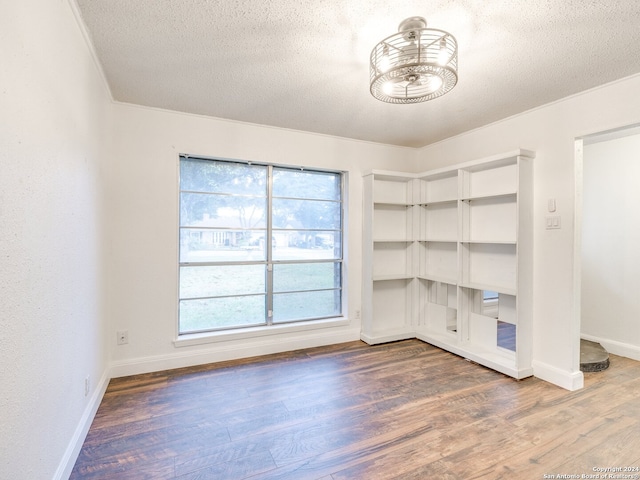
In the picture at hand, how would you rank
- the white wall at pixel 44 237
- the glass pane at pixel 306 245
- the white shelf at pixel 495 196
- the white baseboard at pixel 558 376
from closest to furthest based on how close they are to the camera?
1. the white wall at pixel 44 237
2. the white baseboard at pixel 558 376
3. the white shelf at pixel 495 196
4. the glass pane at pixel 306 245

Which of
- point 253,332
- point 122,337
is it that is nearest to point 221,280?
point 253,332

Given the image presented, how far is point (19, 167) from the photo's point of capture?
44.8 inches

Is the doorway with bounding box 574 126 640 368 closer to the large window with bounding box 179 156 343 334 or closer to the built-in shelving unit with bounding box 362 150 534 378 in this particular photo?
the built-in shelving unit with bounding box 362 150 534 378

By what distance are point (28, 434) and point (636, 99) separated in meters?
4.00

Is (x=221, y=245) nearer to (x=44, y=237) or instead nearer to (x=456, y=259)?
(x=44, y=237)

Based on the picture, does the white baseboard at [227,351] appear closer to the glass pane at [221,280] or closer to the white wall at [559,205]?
the glass pane at [221,280]

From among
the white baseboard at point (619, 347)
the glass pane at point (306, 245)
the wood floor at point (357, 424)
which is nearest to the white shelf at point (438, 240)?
the glass pane at point (306, 245)

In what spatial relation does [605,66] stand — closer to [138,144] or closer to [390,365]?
[390,365]

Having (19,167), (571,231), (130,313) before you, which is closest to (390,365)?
(571,231)

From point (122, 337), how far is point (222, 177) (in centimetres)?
179

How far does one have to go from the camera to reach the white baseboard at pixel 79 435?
157 cm

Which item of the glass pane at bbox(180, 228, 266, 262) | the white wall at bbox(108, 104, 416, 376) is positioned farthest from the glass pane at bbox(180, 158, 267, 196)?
the glass pane at bbox(180, 228, 266, 262)

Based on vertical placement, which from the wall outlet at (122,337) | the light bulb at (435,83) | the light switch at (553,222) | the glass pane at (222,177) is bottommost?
Result: the wall outlet at (122,337)

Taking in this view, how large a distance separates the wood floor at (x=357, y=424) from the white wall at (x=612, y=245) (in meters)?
0.55
